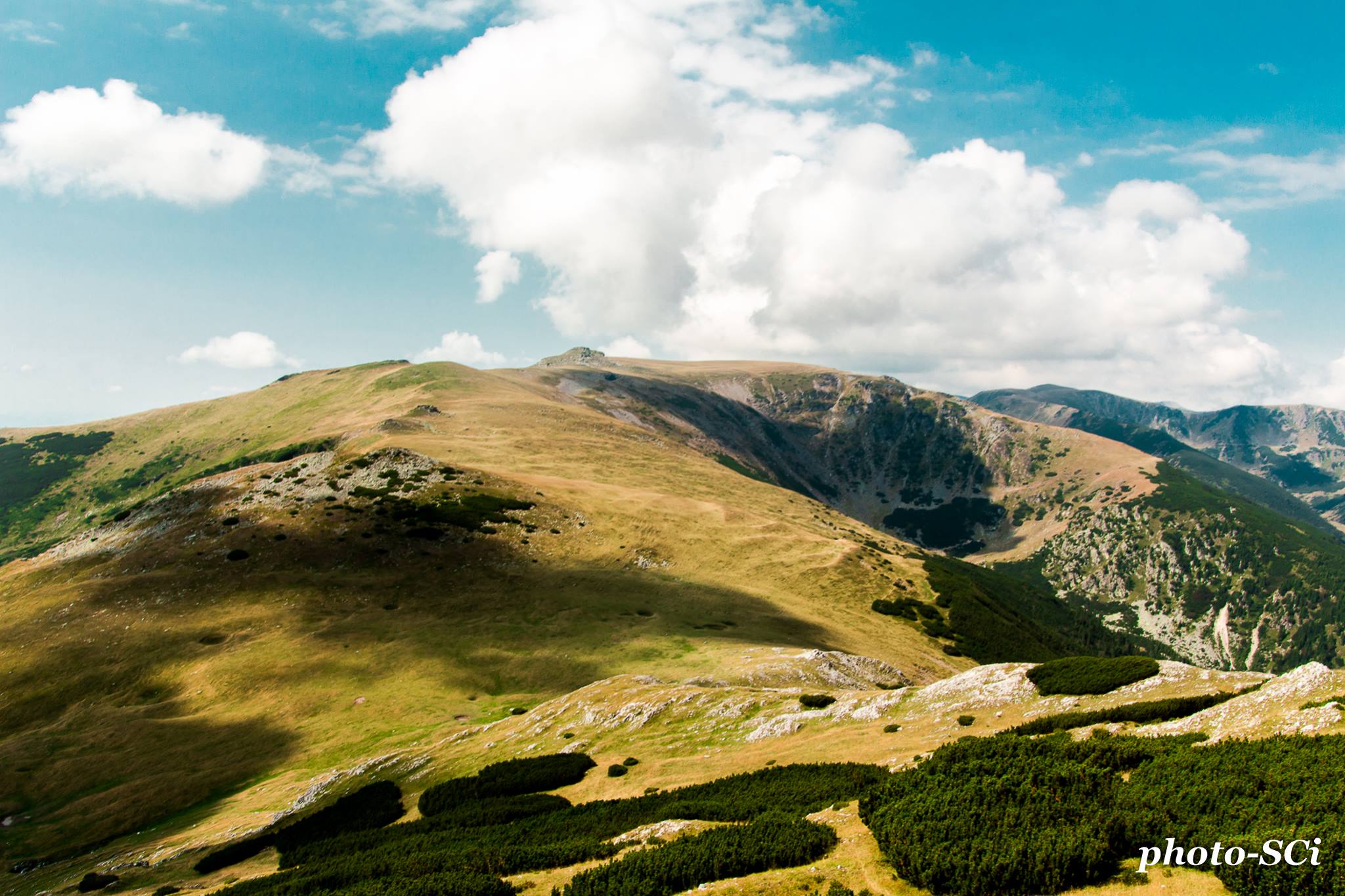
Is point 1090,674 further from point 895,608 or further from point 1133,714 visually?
point 895,608

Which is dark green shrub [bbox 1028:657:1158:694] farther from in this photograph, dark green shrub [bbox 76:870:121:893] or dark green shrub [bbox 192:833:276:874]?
dark green shrub [bbox 76:870:121:893]

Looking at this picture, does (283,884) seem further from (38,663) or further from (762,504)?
(762,504)

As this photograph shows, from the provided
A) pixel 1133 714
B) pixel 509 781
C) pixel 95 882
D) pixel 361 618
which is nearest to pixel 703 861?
pixel 509 781

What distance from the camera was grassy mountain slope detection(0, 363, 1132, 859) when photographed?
5306 cm

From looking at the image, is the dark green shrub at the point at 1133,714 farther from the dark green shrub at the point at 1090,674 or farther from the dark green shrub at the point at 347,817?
the dark green shrub at the point at 347,817

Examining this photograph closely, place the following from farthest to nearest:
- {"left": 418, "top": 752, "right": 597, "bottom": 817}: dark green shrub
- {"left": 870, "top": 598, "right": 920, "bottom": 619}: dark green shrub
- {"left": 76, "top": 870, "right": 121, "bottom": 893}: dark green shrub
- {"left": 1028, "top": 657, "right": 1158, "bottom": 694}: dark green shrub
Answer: {"left": 870, "top": 598, "right": 920, "bottom": 619}: dark green shrub
{"left": 418, "top": 752, "right": 597, "bottom": 817}: dark green shrub
{"left": 1028, "top": 657, "right": 1158, "bottom": 694}: dark green shrub
{"left": 76, "top": 870, "right": 121, "bottom": 893}: dark green shrub

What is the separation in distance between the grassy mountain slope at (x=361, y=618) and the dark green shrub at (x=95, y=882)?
733 cm

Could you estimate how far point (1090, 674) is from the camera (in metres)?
38.9

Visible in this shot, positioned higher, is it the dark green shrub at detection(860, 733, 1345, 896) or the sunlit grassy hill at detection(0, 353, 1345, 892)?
the dark green shrub at detection(860, 733, 1345, 896)

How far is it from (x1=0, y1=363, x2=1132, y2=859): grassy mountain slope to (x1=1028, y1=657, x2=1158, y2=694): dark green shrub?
114 feet

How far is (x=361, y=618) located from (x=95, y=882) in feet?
141

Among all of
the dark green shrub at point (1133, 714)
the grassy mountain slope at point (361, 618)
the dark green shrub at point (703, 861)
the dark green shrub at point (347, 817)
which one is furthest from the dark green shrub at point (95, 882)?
the dark green shrub at point (1133, 714)

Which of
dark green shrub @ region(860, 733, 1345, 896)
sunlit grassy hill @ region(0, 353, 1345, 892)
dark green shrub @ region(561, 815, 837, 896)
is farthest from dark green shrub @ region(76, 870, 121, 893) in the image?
dark green shrub @ region(860, 733, 1345, 896)

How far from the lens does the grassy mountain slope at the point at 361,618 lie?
53062mm
